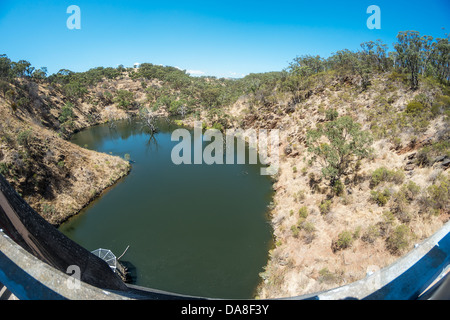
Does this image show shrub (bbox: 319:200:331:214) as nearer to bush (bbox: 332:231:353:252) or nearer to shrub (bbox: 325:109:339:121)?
bush (bbox: 332:231:353:252)

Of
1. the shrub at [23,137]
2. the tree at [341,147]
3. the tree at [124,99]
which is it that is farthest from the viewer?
the tree at [124,99]

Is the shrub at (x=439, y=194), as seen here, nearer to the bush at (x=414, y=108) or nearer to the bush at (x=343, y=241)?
the bush at (x=343, y=241)

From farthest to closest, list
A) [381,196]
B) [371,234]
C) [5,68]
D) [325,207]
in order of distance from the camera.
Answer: [5,68] → [325,207] → [381,196] → [371,234]

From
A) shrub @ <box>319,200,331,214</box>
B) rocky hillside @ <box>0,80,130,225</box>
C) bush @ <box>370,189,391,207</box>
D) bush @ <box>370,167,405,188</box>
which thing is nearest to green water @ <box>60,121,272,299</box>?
rocky hillside @ <box>0,80,130,225</box>

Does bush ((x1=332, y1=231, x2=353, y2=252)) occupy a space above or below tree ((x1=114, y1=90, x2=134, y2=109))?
below

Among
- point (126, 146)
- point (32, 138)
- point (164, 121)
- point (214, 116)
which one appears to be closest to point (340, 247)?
point (32, 138)

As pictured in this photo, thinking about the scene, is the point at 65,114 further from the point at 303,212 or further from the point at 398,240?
the point at 398,240

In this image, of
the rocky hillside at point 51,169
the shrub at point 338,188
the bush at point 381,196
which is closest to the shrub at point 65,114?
the rocky hillside at point 51,169

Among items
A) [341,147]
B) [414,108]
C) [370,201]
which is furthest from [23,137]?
[414,108]
